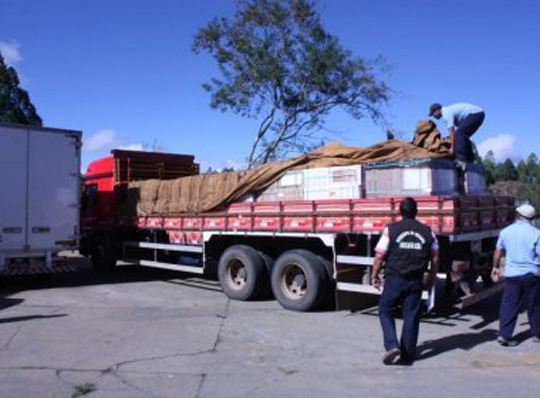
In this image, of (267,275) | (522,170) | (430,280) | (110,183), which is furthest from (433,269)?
(522,170)

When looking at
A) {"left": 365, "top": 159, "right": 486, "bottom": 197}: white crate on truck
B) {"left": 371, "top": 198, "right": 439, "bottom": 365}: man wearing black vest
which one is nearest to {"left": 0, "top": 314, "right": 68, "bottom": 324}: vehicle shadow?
{"left": 365, "top": 159, "right": 486, "bottom": 197}: white crate on truck

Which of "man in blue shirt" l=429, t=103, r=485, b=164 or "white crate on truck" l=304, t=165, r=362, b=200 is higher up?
"man in blue shirt" l=429, t=103, r=485, b=164

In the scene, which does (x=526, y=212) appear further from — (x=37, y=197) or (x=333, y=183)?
(x=37, y=197)

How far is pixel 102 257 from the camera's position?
1534cm

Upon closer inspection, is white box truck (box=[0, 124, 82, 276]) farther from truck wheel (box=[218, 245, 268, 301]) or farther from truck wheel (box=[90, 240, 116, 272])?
truck wheel (box=[218, 245, 268, 301])

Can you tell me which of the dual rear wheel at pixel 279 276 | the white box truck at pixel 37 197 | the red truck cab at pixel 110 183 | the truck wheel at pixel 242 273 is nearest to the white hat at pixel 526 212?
the dual rear wheel at pixel 279 276

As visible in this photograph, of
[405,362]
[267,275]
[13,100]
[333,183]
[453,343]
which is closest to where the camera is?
[405,362]

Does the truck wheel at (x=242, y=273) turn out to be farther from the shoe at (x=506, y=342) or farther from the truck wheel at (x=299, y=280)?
the shoe at (x=506, y=342)

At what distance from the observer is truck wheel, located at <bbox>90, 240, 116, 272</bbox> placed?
15.1 m

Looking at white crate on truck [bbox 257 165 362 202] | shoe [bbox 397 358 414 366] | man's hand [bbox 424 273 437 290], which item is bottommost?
shoe [bbox 397 358 414 366]

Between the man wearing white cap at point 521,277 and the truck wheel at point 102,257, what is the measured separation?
10269 millimetres

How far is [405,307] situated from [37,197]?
338 inches

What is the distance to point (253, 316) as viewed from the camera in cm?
929

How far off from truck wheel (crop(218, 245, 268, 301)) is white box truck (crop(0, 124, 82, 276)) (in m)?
3.83
